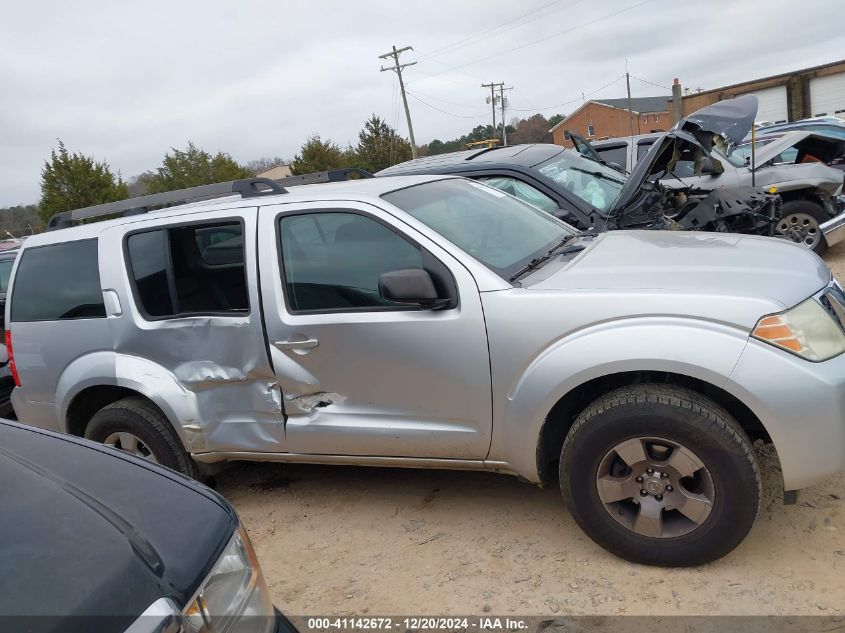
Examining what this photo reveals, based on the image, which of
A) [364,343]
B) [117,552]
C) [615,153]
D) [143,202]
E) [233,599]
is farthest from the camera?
[615,153]

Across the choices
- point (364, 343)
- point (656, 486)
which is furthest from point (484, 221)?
point (656, 486)

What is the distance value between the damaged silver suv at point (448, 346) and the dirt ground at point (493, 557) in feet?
0.66

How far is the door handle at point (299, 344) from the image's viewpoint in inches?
122

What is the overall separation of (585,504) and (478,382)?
692 millimetres

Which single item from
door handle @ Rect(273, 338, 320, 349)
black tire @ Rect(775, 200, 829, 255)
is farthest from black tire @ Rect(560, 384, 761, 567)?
black tire @ Rect(775, 200, 829, 255)

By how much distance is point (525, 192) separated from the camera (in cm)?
540

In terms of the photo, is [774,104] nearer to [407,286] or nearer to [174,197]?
[174,197]

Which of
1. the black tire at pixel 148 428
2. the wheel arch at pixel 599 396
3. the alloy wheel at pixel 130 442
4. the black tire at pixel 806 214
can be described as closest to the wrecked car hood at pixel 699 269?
the wheel arch at pixel 599 396

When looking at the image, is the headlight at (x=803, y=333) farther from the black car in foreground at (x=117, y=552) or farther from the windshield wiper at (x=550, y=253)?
the black car in foreground at (x=117, y=552)

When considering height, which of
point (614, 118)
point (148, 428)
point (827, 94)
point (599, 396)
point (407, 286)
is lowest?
point (148, 428)

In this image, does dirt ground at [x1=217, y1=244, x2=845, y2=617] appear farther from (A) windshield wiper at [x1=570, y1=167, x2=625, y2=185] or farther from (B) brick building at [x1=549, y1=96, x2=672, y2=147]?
(B) brick building at [x1=549, y1=96, x2=672, y2=147]

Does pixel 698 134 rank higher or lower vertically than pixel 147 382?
higher

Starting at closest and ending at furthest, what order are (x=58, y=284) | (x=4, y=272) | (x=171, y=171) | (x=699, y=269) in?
(x=699, y=269), (x=58, y=284), (x=4, y=272), (x=171, y=171)

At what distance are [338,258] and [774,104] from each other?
156 ft
